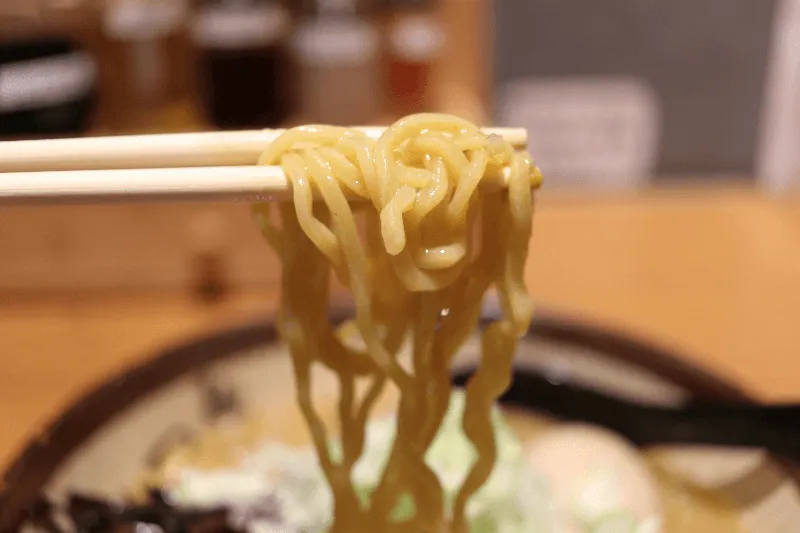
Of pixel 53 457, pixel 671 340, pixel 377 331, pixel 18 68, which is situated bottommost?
pixel 671 340

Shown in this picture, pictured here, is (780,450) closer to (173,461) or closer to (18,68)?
(173,461)

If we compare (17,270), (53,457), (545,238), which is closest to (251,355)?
(53,457)

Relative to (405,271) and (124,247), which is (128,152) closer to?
(405,271)

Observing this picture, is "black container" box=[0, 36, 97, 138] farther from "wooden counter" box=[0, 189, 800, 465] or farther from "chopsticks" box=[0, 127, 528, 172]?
"chopsticks" box=[0, 127, 528, 172]

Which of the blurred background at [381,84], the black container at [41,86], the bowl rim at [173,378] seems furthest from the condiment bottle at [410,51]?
the bowl rim at [173,378]

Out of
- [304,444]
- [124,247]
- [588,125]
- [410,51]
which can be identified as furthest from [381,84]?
[304,444]

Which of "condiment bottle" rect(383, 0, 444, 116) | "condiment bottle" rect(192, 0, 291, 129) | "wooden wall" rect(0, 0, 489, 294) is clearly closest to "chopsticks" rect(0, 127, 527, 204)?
"wooden wall" rect(0, 0, 489, 294)

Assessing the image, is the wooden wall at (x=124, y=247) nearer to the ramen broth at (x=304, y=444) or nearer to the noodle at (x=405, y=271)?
the ramen broth at (x=304, y=444)

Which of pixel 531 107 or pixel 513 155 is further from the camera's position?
pixel 531 107
